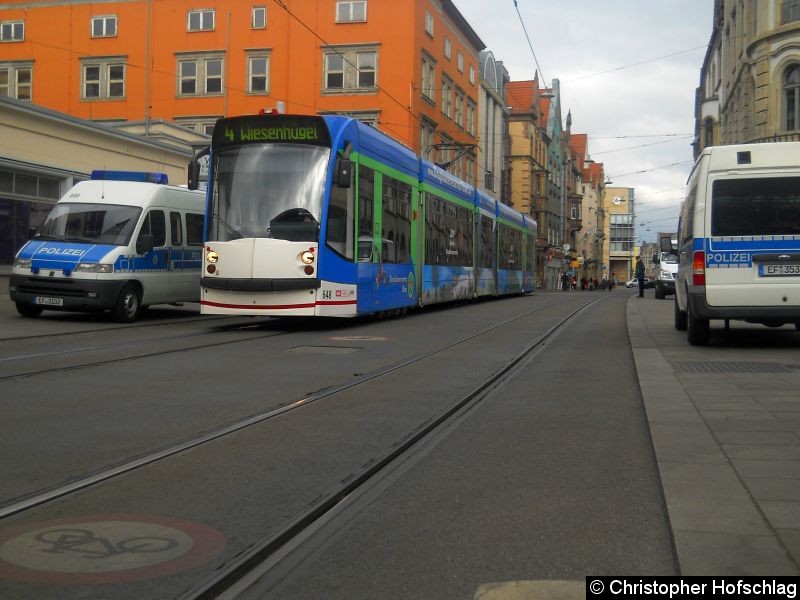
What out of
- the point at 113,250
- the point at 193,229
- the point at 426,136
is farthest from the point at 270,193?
the point at 426,136

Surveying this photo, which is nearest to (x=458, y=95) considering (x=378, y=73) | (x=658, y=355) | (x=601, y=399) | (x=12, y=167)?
(x=378, y=73)

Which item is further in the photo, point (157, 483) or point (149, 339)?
point (149, 339)

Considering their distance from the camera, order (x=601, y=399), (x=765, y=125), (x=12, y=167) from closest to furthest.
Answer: (x=601, y=399)
(x=12, y=167)
(x=765, y=125)

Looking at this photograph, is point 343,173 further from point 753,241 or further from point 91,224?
point 753,241

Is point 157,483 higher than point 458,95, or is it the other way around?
point 458,95

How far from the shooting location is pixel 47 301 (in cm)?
1678

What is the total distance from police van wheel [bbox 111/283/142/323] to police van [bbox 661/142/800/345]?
33.1 ft

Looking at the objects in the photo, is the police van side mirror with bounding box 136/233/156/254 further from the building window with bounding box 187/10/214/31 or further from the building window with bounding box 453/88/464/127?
the building window with bounding box 453/88/464/127

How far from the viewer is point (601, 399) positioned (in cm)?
827

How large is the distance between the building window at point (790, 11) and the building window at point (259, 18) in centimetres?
2539

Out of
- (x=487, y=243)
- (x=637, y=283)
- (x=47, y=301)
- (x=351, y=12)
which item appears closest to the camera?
(x=47, y=301)

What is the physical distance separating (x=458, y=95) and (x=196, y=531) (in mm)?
54960

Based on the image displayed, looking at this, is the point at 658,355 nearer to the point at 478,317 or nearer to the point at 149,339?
the point at 149,339

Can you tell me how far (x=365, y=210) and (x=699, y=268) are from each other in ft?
20.9
